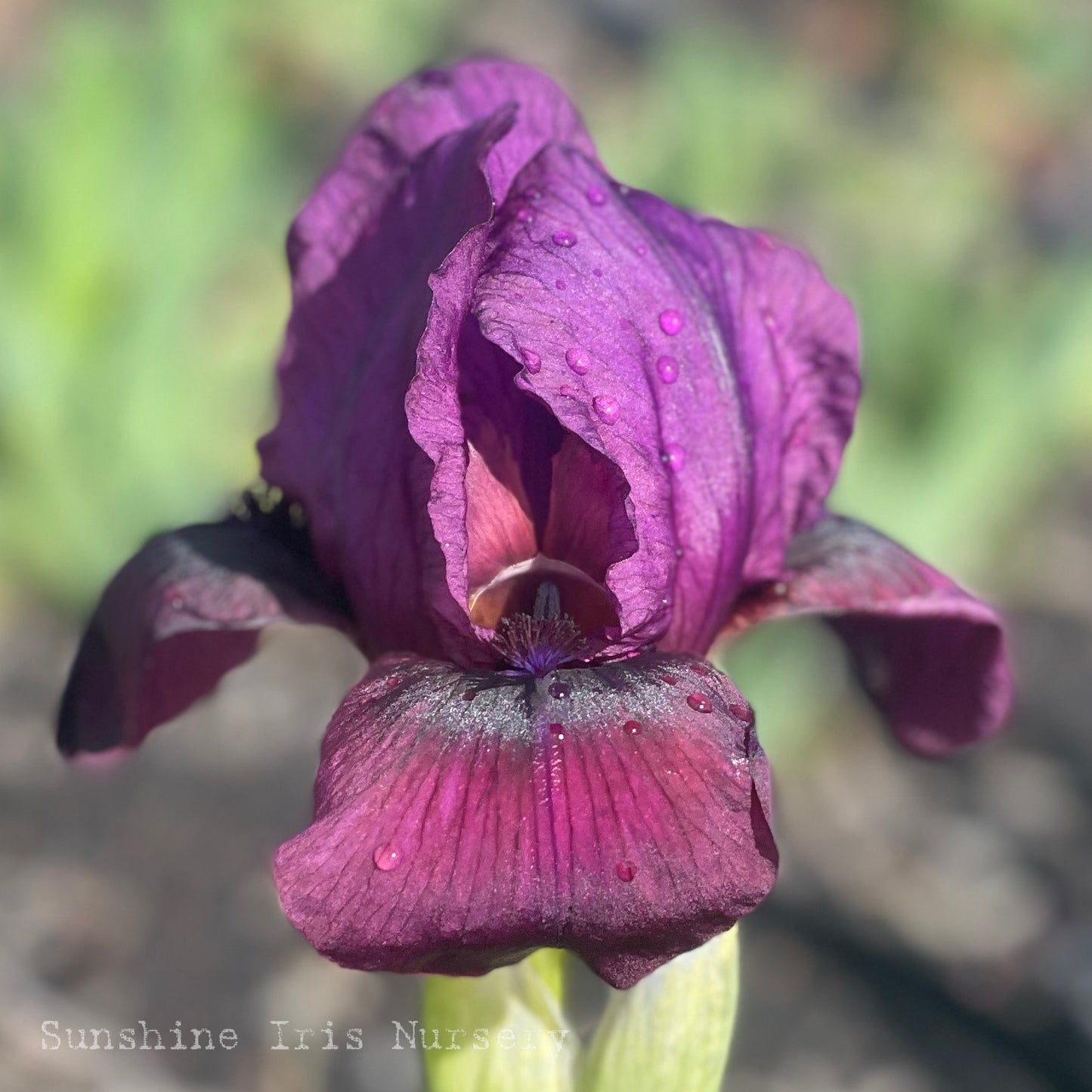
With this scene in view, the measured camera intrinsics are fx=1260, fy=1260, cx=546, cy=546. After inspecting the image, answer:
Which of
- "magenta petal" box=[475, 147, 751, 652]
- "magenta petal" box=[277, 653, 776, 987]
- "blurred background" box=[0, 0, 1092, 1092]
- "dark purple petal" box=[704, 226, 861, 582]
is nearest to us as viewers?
"magenta petal" box=[277, 653, 776, 987]

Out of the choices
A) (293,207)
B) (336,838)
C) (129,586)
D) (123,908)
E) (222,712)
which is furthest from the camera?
(293,207)

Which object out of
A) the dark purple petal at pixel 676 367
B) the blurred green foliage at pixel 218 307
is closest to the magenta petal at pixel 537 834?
the dark purple petal at pixel 676 367

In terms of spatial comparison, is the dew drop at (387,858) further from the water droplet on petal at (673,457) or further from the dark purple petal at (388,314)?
the water droplet on petal at (673,457)

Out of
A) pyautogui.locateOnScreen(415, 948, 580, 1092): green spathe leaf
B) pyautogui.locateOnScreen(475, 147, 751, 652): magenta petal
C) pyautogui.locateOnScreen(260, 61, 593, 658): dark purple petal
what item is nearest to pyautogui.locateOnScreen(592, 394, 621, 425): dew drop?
pyautogui.locateOnScreen(475, 147, 751, 652): magenta petal

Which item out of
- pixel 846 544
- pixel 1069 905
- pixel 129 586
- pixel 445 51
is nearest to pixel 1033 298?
pixel 1069 905

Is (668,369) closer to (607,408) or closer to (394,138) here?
(607,408)

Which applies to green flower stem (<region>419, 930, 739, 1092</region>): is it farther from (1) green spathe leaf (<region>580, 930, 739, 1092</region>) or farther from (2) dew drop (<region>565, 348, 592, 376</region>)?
(2) dew drop (<region>565, 348, 592, 376</region>)

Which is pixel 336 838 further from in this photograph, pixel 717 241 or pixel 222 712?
pixel 222 712
